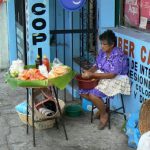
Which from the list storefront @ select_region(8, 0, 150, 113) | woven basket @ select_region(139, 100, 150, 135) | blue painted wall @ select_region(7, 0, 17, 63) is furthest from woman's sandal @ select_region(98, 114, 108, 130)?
blue painted wall @ select_region(7, 0, 17, 63)

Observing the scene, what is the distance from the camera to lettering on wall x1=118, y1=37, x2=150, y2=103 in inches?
185

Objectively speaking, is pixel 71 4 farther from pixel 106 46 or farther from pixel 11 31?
pixel 11 31

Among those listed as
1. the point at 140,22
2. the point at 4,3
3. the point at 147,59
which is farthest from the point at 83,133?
the point at 4,3

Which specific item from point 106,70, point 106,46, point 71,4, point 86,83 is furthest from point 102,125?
point 71,4

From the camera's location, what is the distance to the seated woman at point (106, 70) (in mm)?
4828

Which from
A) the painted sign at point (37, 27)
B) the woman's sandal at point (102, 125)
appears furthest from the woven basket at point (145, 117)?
the painted sign at point (37, 27)

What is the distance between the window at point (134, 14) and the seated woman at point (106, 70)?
467mm

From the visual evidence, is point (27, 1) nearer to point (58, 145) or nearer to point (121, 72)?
point (121, 72)

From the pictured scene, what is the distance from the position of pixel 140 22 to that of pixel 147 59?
70 cm

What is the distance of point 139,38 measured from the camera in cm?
485

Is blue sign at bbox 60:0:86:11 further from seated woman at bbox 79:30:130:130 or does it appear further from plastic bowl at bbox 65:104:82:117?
plastic bowl at bbox 65:104:82:117

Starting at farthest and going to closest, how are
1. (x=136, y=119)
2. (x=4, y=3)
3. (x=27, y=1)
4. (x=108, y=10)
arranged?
(x=4, y=3) < (x=108, y=10) < (x=27, y=1) < (x=136, y=119)

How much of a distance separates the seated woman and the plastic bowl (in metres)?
0.52

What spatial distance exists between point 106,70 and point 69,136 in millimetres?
957
